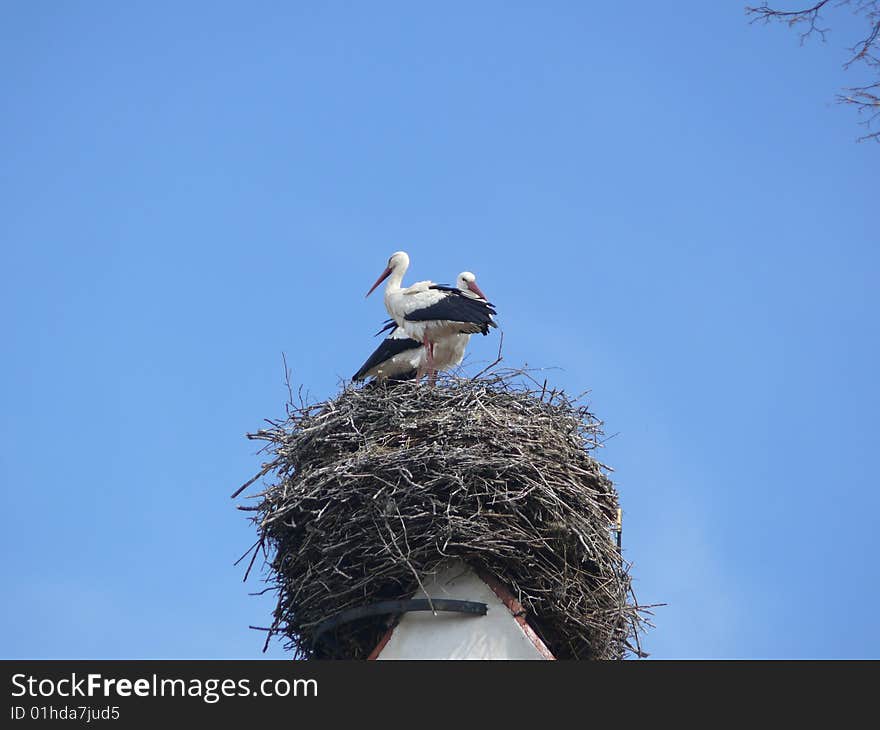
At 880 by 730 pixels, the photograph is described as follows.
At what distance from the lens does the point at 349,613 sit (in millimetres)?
10203

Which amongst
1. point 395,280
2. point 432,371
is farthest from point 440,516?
point 395,280

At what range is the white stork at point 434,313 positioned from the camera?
Result: 12.5 metres

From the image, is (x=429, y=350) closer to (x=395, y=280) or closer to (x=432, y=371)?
(x=432, y=371)

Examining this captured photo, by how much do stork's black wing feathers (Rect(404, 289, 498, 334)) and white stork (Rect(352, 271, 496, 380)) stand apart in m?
0.27

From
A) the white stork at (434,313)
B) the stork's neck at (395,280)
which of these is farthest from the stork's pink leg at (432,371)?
the stork's neck at (395,280)

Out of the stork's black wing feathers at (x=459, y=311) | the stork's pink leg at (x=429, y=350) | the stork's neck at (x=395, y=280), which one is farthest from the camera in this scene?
the stork's neck at (x=395, y=280)

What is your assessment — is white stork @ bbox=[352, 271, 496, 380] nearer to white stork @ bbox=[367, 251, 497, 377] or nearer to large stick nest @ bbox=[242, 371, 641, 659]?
white stork @ bbox=[367, 251, 497, 377]

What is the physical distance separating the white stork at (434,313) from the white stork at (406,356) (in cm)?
6

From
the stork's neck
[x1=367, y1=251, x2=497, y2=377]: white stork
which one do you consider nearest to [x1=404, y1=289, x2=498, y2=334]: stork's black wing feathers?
[x1=367, y1=251, x2=497, y2=377]: white stork

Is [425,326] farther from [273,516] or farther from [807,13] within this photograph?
[807,13]

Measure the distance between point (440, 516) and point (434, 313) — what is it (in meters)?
3.14

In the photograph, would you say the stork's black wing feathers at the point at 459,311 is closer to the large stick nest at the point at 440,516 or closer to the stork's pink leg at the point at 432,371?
the stork's pink leg at the point at 432,371
